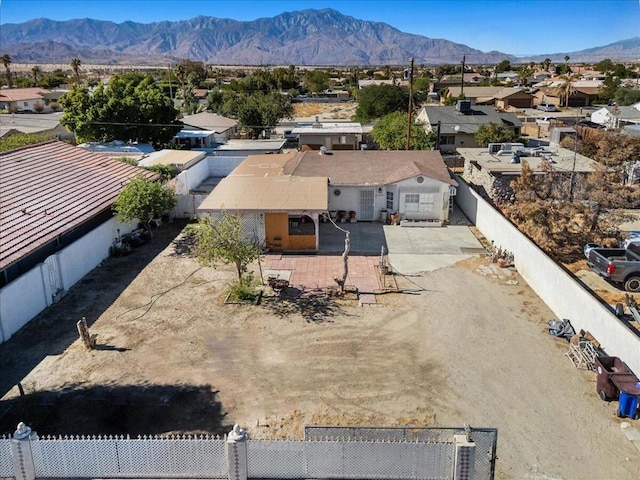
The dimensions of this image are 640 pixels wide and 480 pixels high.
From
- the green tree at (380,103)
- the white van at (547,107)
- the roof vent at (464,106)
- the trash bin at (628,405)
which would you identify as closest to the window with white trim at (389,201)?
the trash bin at (628,405)

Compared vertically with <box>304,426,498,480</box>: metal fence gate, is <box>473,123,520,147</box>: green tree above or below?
above

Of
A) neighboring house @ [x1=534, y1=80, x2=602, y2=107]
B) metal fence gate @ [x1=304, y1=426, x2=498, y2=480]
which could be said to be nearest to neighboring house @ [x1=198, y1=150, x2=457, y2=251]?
metal fence gate @ [x1=304, y1=426, x2=498, y2=480]

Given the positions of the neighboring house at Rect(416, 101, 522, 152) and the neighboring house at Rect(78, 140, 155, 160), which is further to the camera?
the neighboring house at Rect(416, 101, 522, 152)

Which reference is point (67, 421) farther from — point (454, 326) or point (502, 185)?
point (502, 185)

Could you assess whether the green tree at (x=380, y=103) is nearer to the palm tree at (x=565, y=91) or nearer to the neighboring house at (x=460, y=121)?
the neighboring house at (x=460, y=121)

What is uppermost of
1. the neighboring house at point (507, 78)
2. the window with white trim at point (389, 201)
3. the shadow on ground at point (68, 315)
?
the neighboring house at point (507, 78)

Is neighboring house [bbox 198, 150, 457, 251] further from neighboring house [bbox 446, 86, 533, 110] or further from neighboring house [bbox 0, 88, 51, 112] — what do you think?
neighboring house [bbox 0, 88, 51, 112]

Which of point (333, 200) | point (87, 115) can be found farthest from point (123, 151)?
point (333, 200)
